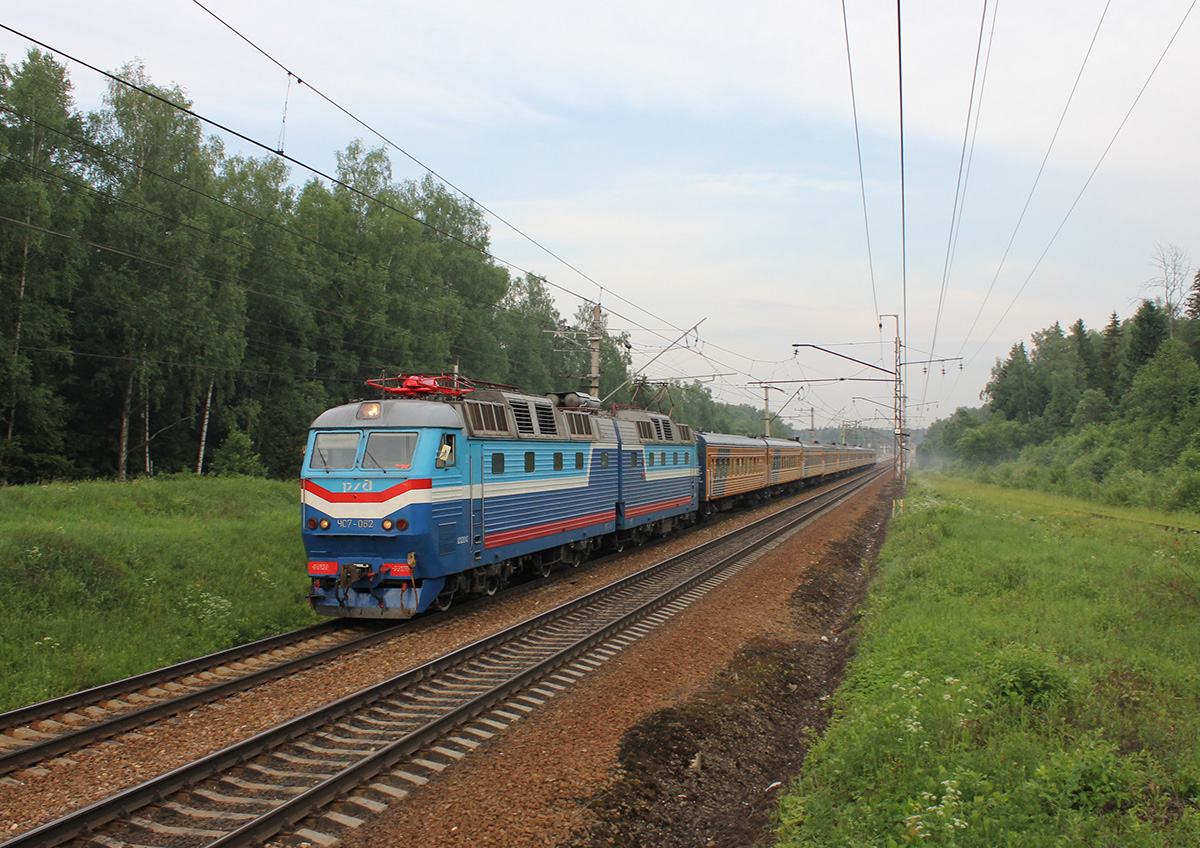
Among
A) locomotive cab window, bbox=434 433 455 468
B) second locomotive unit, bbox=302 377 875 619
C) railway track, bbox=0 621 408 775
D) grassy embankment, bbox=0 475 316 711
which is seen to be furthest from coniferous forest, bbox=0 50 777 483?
railway track, bbox=0 621 408 775

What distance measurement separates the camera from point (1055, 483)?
46.7 meters

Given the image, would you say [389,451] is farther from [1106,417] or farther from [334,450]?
[1106,417]

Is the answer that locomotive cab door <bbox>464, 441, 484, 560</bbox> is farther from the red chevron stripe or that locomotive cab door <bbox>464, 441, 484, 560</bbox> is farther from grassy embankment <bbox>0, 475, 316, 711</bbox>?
grassy embankment <bbox>0, 475, 316, 711</bbox>

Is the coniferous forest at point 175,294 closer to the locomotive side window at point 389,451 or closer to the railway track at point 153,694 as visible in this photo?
the locomotive side window at point 389,451

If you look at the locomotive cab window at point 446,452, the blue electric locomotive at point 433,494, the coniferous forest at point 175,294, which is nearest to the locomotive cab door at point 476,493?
the blue electric locomotive at point 433,494

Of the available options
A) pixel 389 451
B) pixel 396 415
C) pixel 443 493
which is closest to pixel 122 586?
pixel 389 451

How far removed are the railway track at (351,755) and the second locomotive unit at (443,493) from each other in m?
1.84

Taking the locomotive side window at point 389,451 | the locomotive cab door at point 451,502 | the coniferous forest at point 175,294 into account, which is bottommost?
the locomotive cab door at point 451,502

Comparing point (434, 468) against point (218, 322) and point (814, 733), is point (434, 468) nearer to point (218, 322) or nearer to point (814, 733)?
point (814, 733)

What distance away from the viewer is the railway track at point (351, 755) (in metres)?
5.35

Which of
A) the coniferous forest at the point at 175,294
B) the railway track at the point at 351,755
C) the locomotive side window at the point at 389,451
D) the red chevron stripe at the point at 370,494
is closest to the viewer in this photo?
the railway track at the point at 351,755

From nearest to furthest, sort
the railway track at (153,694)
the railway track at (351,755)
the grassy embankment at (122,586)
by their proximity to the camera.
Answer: the railway track at (351,755)
the railway track at (153,694)
the grassy embankment at (122,586)

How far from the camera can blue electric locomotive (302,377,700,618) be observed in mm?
10891

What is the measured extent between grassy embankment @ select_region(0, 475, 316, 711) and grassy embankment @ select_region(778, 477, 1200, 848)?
7944mm
